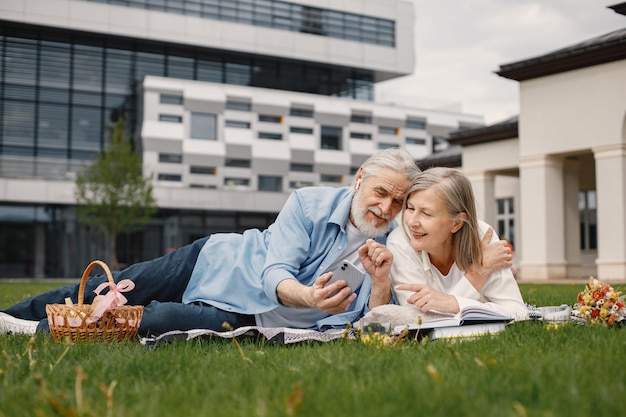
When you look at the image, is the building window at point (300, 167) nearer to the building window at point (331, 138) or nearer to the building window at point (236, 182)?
the building window at point (331, 138)

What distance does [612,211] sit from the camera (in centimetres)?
1945

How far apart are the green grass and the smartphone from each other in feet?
1.25

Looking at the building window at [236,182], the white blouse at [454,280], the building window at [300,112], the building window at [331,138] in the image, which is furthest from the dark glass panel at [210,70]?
the white blouse at [454,280]

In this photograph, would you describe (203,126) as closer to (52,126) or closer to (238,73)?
(238,73)

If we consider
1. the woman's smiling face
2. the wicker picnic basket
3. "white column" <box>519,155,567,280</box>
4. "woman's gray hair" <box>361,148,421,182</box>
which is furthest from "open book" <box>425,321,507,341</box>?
"white column" <box>519,155,567,280</box>

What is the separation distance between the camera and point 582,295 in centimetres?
475

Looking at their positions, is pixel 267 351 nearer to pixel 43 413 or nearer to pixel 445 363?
pixel 445 363

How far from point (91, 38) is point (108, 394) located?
40717mm

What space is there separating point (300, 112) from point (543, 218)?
25.1 metres

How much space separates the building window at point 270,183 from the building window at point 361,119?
6.81 meters

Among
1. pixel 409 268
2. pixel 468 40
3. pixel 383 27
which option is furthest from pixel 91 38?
pixel 409 268

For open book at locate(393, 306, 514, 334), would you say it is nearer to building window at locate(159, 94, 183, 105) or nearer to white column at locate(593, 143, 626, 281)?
white column at locate(593, 143, 626, 281)

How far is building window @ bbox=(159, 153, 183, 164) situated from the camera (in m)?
40.1

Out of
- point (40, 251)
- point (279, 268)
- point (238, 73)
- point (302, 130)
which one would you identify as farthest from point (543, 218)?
point (40, 251)
